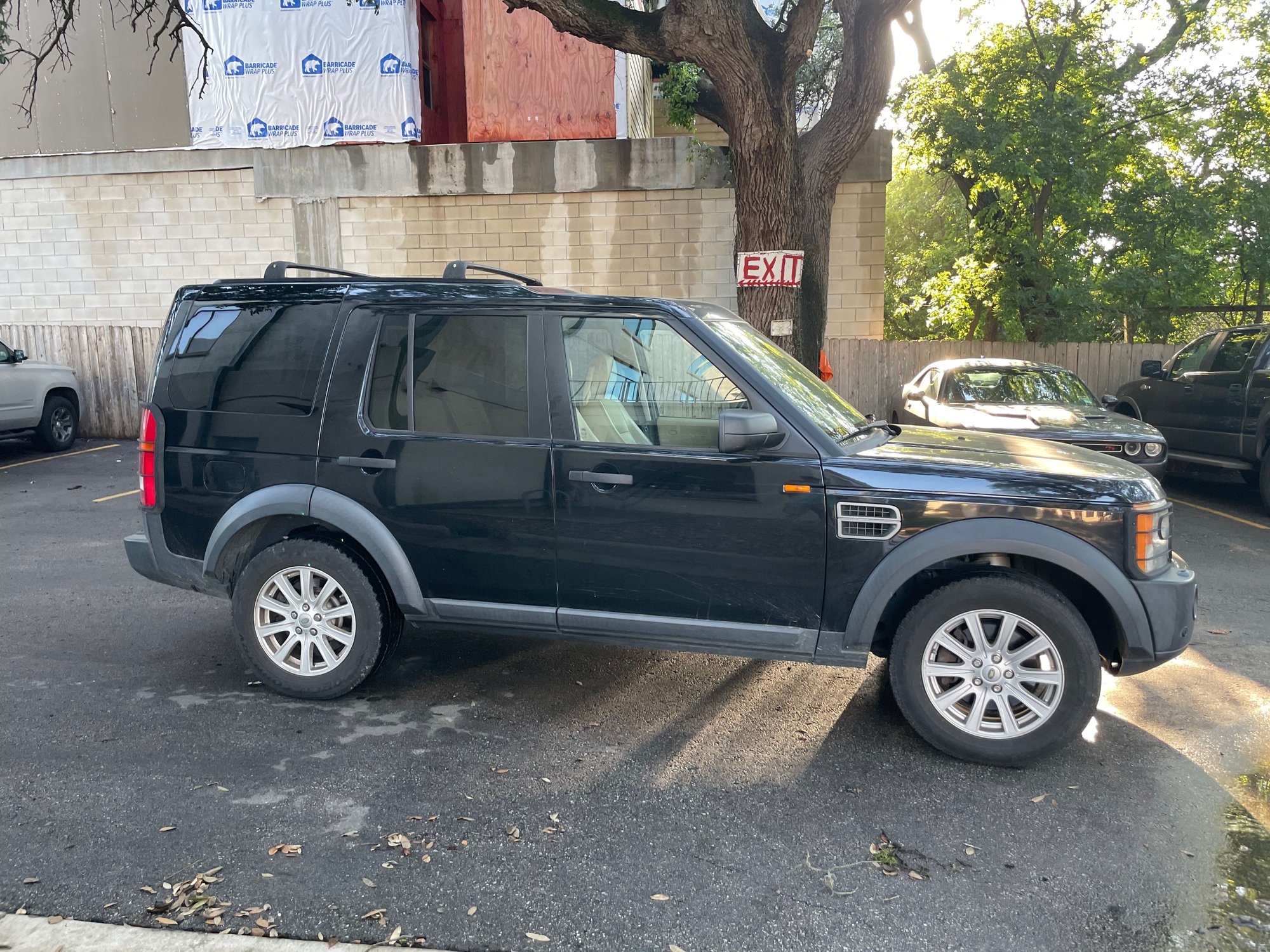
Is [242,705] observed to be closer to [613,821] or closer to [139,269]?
[613,821]

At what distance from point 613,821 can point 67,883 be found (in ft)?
5.94

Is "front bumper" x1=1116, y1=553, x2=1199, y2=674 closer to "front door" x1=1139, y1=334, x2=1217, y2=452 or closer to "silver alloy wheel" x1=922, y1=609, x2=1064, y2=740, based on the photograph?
"silver alloy wheel" x1=922, y1=609, x2=1064, y2=740

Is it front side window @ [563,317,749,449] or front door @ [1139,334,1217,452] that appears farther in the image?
front door @ [1139,334,1217,452]

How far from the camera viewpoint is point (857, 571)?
393cm

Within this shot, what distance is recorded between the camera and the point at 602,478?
411cm

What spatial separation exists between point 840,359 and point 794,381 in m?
10.5

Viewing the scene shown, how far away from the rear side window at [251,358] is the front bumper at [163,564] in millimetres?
655

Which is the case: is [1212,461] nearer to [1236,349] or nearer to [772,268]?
[1236,349]

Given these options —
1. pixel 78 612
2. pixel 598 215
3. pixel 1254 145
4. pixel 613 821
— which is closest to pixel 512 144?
pixel 598 215

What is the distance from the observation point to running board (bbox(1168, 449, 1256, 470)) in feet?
32.2

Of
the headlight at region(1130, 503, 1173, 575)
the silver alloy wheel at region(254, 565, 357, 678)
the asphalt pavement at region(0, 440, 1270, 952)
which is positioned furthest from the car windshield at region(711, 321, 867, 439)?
the silver alloy wheel at region(254, 565, 357, 678)

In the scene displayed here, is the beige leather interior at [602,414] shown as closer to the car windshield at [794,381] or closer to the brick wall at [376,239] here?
the car windshield at [794,381]

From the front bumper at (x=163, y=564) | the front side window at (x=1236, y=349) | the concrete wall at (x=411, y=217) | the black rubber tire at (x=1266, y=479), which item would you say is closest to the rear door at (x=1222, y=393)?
the front side window at (x=1236, y=349)

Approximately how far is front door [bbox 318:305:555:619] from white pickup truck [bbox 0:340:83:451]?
34.4ft
